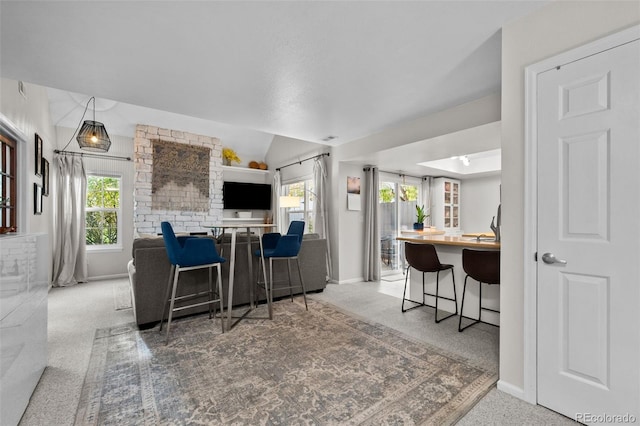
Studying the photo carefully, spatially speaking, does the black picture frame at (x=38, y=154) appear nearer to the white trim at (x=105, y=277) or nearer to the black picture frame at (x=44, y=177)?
the black picture frame at (x=44, y=177)

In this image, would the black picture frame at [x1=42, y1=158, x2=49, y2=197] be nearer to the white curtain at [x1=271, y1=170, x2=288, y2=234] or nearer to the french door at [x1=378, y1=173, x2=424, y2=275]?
the white curtain at [x1=271, y1=170, x2=288, y2=234]

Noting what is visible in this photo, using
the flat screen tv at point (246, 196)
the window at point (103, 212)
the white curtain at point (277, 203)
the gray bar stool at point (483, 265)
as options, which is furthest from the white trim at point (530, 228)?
the window at point (103, 212)

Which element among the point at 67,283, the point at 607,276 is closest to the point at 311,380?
the point at 607,276

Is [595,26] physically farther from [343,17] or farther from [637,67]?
[343,17]

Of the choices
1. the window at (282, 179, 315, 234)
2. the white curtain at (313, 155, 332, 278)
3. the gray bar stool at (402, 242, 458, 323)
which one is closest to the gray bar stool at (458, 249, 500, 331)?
the gray bar stool at (402, 242, 458, 323)

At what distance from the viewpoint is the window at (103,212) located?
5359mm

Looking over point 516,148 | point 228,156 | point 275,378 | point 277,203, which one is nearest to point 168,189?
point 228,156

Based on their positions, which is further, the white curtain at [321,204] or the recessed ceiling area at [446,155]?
the white curtain at [321,204]

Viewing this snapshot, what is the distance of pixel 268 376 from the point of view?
2.02m

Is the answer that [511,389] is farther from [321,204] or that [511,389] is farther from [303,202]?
Answer: [303,202]

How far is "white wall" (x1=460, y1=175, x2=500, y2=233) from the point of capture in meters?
6.35

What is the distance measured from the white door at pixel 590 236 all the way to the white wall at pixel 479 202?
514cm

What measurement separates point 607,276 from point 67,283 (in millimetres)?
6566

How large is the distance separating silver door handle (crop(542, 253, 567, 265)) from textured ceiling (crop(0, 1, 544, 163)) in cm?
144
